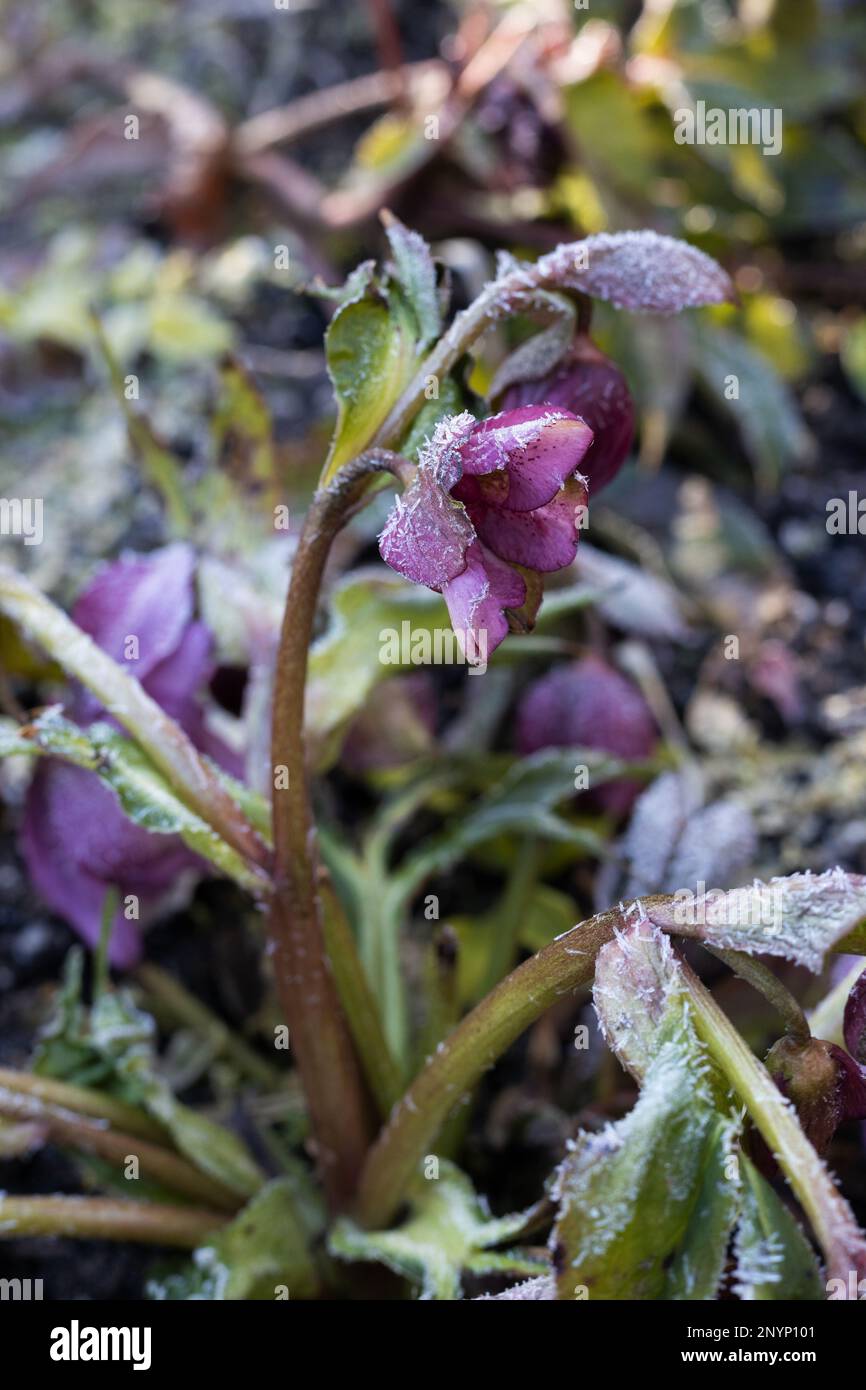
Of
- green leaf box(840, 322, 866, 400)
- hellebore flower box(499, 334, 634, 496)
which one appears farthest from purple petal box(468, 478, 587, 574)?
green leaf box(840, 322, 866, 400)

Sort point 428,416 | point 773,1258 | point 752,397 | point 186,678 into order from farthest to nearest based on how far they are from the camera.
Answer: point 752,397
point 186,678
point 428,416
point 773,1258

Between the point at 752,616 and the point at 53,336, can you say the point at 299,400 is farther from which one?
the point at 752,616

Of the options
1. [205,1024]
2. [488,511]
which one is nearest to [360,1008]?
[205,1024]

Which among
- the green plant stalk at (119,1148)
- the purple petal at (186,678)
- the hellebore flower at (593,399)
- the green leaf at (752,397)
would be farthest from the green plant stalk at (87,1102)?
the green leaf at (752,397)

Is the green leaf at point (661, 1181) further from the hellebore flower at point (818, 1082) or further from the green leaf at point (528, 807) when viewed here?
the green leaf at point (528, 807)

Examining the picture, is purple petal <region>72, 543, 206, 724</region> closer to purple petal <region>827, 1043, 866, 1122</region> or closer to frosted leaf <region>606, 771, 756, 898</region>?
frosted leaf <region>606, 771, 756, 898</region>

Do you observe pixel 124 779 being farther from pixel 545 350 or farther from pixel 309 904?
pixel 545 350
